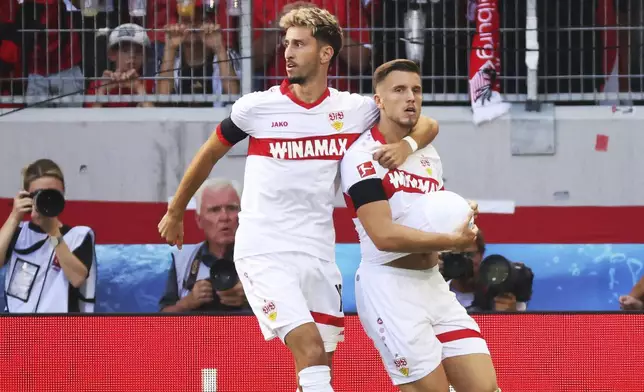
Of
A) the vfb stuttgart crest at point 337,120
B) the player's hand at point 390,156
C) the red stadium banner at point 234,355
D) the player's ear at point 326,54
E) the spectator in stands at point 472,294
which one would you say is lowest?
the red stadium banner at point 234,355

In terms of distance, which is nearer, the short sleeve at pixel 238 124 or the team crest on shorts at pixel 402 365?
the team crest on shorts at pixel 402 365

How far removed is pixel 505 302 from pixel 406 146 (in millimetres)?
2957

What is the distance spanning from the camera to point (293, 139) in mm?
6102

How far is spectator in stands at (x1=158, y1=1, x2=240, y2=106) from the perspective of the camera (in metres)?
9.98

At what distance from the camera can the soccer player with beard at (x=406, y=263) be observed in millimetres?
5785

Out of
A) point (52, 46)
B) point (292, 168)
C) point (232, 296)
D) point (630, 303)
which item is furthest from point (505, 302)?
point (52, 46)

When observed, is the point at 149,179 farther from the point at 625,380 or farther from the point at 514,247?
the point at 625,380

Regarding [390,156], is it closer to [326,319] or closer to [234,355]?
[326,319]

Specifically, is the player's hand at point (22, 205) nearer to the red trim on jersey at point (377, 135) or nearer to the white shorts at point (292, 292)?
the white shorts at point (292, 292)

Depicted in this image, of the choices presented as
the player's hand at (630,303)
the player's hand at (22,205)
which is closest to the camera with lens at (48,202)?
the player's hand at (22,205)

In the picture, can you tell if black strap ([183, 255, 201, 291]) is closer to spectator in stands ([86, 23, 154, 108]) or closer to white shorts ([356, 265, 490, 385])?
spectator in stands ([86, 23, 154, 108])

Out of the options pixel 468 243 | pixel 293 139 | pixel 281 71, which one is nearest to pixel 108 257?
pixel 281 71

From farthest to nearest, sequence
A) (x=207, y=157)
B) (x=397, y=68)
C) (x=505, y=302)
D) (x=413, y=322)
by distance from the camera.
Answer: (x=505, y=302) < (x=207, y=157) < (x=397, y=68) < (x=413, y=322)

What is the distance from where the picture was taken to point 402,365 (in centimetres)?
591
